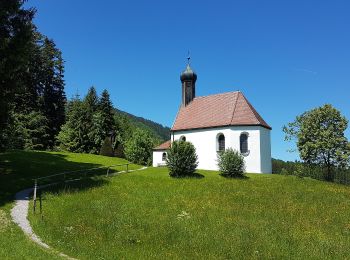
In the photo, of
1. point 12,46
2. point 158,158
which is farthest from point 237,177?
point 12,46

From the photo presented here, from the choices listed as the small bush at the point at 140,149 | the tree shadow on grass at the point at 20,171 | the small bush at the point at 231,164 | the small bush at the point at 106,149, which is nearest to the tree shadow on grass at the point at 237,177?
the small bush at the point at 231,164

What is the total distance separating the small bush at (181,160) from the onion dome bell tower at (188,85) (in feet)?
56.9

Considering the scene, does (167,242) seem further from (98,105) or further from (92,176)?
(98,105)

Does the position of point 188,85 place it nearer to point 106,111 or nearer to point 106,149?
point 106,149

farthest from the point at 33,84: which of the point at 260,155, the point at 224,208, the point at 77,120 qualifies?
the point at 224,208

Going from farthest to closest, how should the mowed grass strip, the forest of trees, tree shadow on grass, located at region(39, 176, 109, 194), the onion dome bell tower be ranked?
the forest of trees, the onion dome bell tower, tree shadow on grass, located at region(39, 176, 109, 194), the mowed grass strip

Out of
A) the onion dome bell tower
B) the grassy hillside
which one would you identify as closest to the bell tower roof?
the onion dome bell tower

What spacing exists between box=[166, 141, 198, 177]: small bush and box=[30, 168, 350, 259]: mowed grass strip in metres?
3.35

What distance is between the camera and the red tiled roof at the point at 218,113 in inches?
1741

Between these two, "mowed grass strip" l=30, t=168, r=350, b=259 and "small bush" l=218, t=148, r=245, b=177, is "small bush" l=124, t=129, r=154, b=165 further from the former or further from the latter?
"mowed grass strip" l=30, t=168, r=350, b=259

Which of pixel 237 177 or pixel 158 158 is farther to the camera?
pixel 158 158

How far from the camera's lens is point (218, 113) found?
153ft

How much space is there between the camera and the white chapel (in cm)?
4312

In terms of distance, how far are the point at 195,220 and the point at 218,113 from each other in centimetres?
2715
